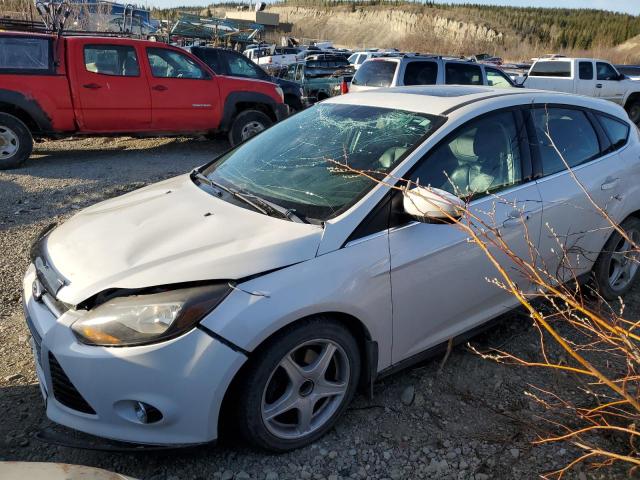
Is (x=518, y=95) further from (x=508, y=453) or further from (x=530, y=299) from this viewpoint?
(x=508, y=453)

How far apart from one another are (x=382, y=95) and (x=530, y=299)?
1574mm

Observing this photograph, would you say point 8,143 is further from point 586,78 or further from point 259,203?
point 586,78

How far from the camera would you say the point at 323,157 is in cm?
307

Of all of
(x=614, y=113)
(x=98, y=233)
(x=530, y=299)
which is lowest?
(x=530, y=299)

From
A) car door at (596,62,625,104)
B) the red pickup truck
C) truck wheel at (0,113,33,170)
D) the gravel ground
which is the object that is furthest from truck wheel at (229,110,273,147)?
car door at (596,62,625,104)

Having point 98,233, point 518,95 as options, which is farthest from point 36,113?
point 518,95

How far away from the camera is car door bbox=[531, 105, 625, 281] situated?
3.29m

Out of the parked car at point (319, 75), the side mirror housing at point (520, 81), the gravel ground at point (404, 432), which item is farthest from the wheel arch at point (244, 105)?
the side mirror housing at point (520, 81)

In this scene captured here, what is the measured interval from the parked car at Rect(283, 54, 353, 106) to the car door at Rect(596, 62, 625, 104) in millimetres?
7270

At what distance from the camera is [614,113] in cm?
401

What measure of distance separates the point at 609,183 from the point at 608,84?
13839mm

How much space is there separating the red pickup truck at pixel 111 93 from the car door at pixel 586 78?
9.87 m

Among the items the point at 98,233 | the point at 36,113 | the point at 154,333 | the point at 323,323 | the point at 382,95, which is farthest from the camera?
the point at 36,113

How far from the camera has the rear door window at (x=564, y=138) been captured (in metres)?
3.37
